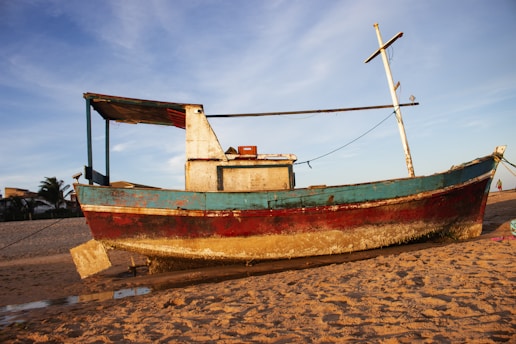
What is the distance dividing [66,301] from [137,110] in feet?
17.1

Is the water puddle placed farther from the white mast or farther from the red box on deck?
the white mast

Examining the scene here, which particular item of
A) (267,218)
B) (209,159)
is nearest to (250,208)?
(267,218)

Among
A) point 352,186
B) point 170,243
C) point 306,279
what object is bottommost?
point 306,279

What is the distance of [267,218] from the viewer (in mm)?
7766

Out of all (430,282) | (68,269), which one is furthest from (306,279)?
(68,269)

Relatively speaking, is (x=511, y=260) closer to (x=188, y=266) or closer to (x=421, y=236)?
(x=421, y=236)

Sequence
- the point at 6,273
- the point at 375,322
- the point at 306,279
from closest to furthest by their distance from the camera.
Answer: the point at 375,322, the point at 306,279, the point at 6,273

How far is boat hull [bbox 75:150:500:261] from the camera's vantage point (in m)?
7.48

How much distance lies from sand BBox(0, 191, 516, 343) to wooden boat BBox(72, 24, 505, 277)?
0.96 m

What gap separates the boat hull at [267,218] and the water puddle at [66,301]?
1.40 m

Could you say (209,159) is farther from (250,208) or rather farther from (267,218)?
(267,218)

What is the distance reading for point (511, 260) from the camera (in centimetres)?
471

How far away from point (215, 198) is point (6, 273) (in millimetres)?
7899

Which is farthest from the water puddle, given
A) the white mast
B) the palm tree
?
the palm tree
